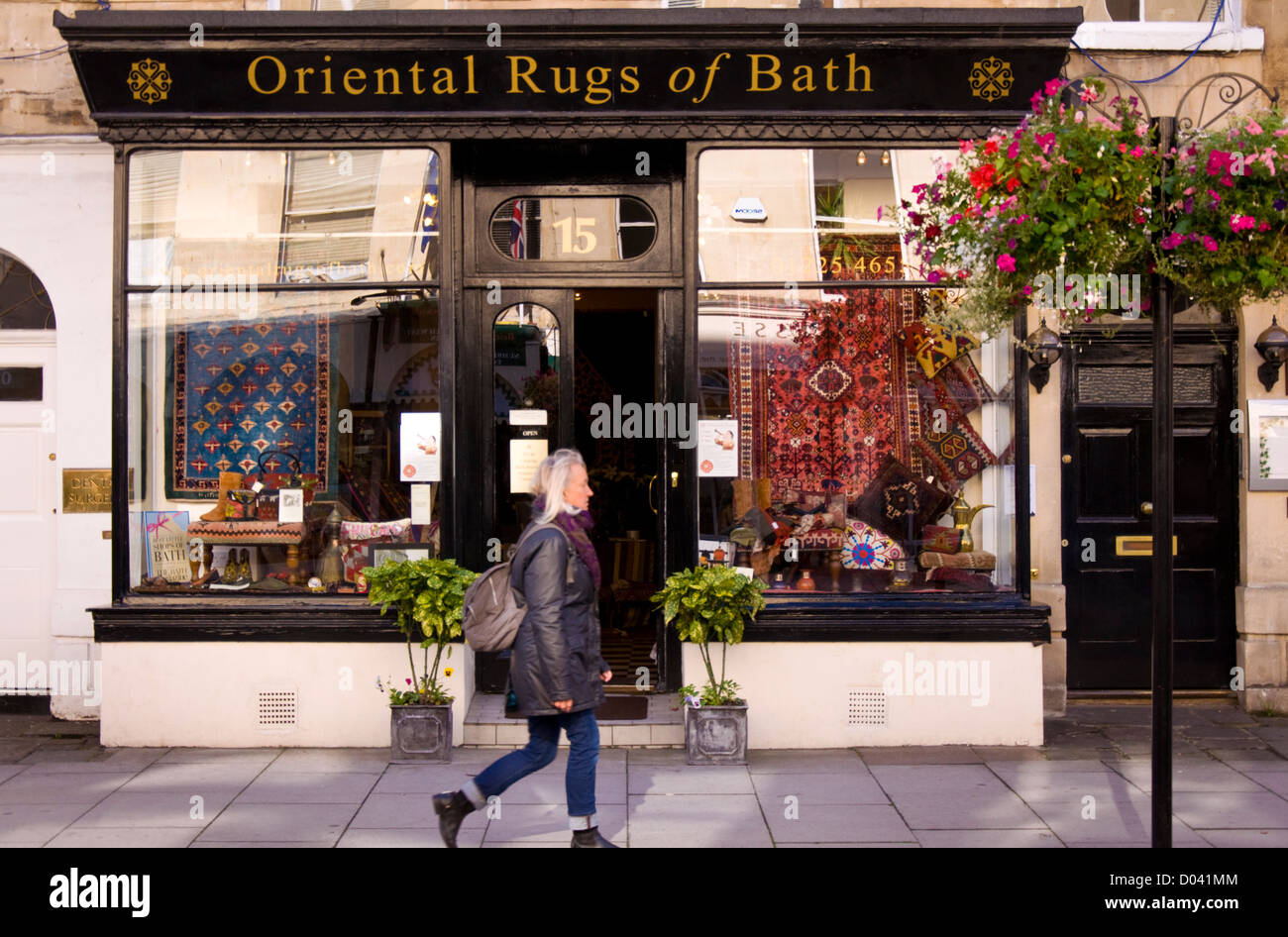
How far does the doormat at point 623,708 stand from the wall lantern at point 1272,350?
5.12m

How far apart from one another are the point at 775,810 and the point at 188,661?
159 inches

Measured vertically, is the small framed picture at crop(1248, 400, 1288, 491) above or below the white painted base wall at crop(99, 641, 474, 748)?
above

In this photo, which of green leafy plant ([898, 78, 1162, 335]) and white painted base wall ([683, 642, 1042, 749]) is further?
white painted base wall ([683, 642, 1042, 749])

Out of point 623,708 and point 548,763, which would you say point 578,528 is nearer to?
point 548,763

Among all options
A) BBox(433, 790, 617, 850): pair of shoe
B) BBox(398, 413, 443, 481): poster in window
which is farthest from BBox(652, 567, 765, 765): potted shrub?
BBox(398, 413, 443, 481): poster in window

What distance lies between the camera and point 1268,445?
8344 mm

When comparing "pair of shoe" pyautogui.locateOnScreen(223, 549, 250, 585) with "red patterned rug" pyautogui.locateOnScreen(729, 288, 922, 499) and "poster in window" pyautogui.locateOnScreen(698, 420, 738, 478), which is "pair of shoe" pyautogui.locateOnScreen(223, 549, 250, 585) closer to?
"poster in window" pyautogui.locateOnScreen(698, 420, 738, 478)

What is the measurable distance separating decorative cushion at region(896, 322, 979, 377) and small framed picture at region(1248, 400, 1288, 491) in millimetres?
2238

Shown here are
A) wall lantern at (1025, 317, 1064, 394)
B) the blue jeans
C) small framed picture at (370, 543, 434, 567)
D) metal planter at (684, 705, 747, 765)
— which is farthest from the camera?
small framed picture at (370, 543, 434, 567)

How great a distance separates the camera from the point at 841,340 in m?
8.08

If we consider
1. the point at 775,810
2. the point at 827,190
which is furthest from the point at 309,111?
the point at 775,810

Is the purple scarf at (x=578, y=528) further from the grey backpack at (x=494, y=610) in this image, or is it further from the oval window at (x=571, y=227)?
the oval window at (x=571, y=227)

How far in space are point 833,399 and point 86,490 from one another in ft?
18.0

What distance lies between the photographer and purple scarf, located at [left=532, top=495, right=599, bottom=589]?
5.33 metres
